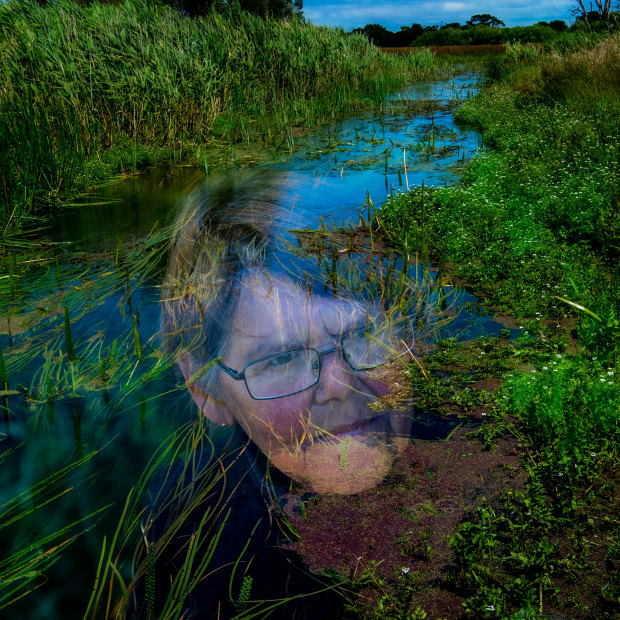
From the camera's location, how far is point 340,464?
91.1 inches

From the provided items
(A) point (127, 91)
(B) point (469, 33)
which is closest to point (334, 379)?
(A) point (127, 91)

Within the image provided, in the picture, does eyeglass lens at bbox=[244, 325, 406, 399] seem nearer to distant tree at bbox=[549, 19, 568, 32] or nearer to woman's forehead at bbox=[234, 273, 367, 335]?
woman's forehead at bbox=[234, 273, 367, 335]

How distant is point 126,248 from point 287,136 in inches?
216

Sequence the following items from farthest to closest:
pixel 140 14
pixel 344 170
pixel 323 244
Result: pixel 140 14
pixel 344 170
pixel 323 244

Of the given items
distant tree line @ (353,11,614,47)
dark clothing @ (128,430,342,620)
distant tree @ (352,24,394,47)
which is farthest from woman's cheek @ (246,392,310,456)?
distant tree @ (352,24,394,47)

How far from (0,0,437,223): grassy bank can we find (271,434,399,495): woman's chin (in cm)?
447

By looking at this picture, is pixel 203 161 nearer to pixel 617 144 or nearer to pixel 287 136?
pixel 287 136

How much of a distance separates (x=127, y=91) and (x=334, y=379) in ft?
23.1

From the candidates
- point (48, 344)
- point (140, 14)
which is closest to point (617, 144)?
point (48, 344)

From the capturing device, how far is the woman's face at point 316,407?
7.59ft

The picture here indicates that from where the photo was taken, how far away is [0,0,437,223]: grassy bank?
613cm

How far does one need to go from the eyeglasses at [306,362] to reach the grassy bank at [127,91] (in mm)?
3853

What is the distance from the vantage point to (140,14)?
9.09 metres

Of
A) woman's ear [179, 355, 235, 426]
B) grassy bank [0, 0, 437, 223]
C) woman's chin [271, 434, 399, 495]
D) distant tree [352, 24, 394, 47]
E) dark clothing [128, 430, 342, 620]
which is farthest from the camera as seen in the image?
distant tree [352, 24, 394, 47]
